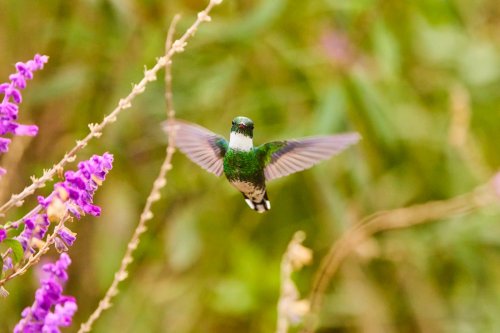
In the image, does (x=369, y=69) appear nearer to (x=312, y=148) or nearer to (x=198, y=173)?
(x=198, y=173)

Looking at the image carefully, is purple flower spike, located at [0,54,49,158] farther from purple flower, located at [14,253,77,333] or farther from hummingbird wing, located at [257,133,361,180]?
hummingbird wing, located at [257,133,361,180]

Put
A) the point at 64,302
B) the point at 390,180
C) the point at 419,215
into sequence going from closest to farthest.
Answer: the point at 64,302, the point at 419,215, the point at 390,180

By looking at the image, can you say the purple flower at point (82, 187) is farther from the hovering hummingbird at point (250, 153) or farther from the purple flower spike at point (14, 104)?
the hovering hummingbird at point (250, 153)

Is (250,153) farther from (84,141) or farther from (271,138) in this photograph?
(271,138)

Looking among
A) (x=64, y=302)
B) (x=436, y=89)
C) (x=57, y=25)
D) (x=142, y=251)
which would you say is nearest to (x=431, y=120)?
(x=436, y=89)

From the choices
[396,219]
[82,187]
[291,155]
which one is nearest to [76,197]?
[82,187]

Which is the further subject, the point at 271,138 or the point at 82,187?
the point at 271,138
